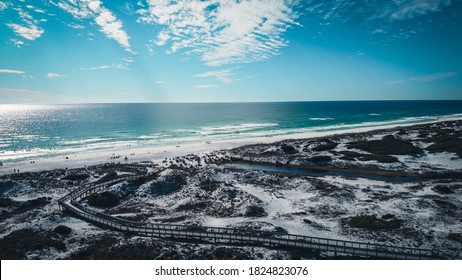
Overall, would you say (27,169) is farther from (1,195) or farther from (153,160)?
(153,160)

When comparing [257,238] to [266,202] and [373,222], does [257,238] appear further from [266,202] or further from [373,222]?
[373,222]

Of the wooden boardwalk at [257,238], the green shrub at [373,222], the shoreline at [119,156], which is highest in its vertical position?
the shoreline at [119,156]

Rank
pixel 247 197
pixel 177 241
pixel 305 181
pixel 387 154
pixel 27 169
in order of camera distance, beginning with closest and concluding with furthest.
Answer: pixel 177 241 < pixel 247 197 < pixel 305 181 < pixel 27 169 < pixel 387 154

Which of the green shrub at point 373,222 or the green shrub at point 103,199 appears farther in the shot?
the green shrub at point 103,199

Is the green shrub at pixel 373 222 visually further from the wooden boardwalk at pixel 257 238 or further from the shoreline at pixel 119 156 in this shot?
the shoreline at pixel 119 156

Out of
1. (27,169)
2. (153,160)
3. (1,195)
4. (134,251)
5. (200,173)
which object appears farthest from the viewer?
(153,160)

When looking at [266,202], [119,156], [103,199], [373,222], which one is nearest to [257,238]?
[266,202]

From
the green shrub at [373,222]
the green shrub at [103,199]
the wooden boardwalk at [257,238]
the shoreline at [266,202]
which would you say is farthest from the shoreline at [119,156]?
the green shrub at [373,222]

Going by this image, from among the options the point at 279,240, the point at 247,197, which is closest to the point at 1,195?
the point at 247,197
